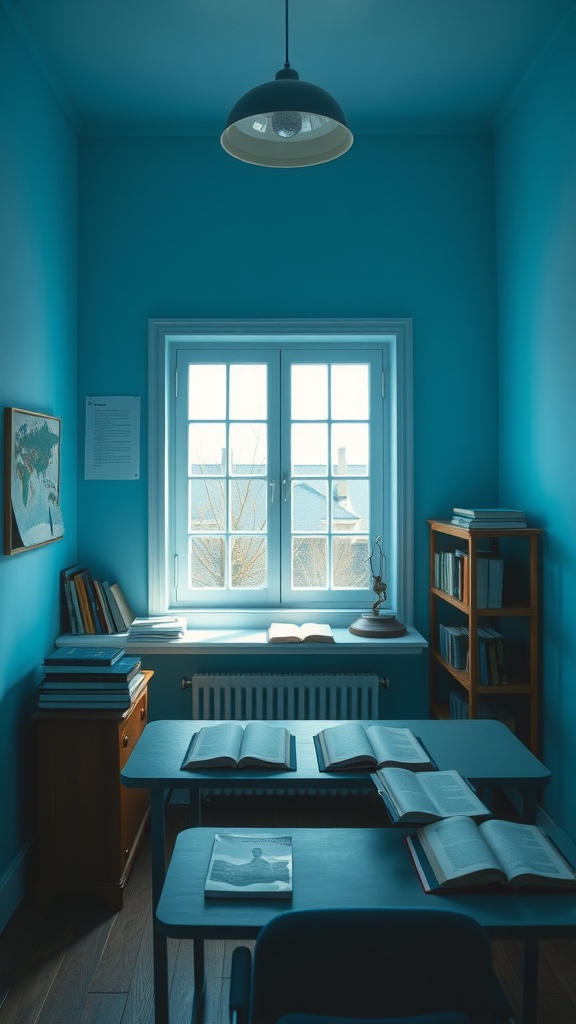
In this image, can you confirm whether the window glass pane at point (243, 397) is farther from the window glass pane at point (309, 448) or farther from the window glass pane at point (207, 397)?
the window glass pane at point (309, 448)

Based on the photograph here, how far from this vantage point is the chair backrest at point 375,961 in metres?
1.26

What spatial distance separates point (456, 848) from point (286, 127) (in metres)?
1.89

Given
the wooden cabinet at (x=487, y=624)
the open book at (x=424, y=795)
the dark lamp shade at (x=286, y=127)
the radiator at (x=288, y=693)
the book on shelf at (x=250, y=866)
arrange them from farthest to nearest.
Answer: the radiator at (x=288, y=693)
the wooden cabinet at (x=487, y=624)
the dark lamp shade at (x=286, y=127)
the open book at (x=424, y=795)
the book on shelf at (x=250, y=866)

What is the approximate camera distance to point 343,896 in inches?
62.6

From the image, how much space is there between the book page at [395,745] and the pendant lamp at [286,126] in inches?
68.1

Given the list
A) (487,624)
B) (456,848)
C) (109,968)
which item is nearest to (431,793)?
(456,848)

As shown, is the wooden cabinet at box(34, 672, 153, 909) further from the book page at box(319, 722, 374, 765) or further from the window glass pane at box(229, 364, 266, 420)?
the window glass pane at box(229, 364, 266, 420)

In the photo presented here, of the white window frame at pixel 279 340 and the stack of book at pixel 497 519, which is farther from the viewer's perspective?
the white window frame at pixel 279 340

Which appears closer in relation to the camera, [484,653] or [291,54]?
[291,54]

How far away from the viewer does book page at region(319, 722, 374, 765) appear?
6.90ft

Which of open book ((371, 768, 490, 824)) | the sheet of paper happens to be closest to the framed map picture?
the sheet of paper

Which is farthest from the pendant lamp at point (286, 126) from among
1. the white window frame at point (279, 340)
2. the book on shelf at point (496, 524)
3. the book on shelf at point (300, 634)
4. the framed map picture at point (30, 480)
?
the book on shelf at point (300, 634)

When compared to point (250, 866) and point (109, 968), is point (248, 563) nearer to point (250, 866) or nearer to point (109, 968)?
point (109, 968)

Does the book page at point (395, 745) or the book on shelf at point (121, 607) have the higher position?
the book on shelf at point (121, 607)
